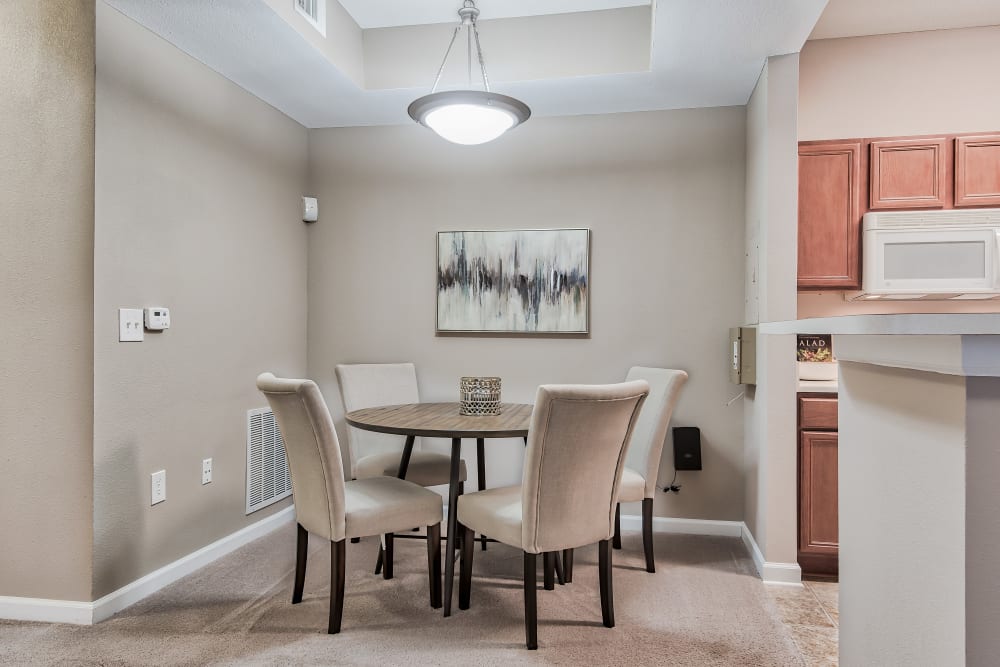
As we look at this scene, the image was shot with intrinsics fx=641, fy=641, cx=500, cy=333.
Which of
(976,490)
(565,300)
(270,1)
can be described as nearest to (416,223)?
(565,300)

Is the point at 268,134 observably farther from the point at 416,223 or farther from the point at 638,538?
the point at 638,538

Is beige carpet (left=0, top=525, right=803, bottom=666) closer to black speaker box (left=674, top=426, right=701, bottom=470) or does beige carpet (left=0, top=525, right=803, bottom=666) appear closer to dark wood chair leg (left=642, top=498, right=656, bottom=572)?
dark wood chair leg (left=642, top=498, right=656, bottom=572)

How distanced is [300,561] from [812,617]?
1.94 metres

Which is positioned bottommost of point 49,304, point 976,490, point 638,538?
point 638,538

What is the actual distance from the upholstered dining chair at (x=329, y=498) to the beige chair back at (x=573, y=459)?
0.47m

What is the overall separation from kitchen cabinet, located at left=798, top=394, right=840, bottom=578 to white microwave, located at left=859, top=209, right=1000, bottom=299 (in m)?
0.63

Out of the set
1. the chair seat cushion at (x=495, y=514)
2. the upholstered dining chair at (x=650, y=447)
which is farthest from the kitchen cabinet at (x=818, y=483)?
the chair seat cushion at (x=495, y=514)

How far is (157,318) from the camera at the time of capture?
2.55 metres

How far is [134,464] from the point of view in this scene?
2473mm

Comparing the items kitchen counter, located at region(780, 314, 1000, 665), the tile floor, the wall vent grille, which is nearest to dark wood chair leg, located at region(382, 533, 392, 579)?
the wall vent grille

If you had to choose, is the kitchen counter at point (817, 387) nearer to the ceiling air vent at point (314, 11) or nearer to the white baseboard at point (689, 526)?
the white baseboard at point (689, 526)

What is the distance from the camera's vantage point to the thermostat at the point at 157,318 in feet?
8.26

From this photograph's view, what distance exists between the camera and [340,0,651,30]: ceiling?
3.10 meters

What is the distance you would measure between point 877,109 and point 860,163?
20.9 inches
